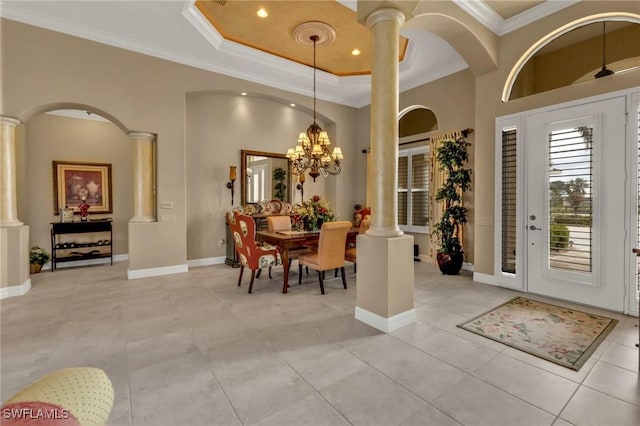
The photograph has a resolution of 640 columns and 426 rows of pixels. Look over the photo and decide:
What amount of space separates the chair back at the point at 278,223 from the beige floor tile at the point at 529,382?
361cm

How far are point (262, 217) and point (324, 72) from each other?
10.4 feet

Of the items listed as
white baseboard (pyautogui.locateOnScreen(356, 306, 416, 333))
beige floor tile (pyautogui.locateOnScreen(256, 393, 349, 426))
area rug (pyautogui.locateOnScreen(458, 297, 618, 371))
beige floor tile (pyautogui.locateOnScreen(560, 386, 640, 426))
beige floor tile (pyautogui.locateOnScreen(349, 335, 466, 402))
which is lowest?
beige floor tile (pyautogui.locateOnScreen(560, 386, 640, 426))

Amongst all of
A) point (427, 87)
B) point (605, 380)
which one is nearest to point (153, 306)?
point (605, 380)

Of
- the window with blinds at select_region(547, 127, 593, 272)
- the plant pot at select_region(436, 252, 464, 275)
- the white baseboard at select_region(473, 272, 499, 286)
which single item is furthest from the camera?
the plant pot at select_region(436, 252, 464, 275)

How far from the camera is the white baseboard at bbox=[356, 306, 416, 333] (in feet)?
9.37

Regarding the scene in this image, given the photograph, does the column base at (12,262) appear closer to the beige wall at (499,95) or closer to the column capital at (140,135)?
the column capital at (140,135)

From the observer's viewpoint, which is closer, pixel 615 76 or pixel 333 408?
pixel 333 408

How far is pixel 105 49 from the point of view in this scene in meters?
4.48

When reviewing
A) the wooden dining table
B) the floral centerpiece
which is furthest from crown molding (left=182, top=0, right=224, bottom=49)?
the wooden dining table

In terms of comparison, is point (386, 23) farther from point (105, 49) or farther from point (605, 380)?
point (105, 49)

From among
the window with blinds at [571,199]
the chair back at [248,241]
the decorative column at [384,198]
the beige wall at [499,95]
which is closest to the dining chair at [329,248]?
the chair back at [248,241]

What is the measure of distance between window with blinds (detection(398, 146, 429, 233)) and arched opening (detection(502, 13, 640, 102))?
2151 mm

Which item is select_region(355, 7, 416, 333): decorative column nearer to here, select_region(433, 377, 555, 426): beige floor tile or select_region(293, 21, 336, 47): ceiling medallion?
select_region(433, 377, 555, 426): beige floor tile

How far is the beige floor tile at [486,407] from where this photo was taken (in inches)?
66.7
